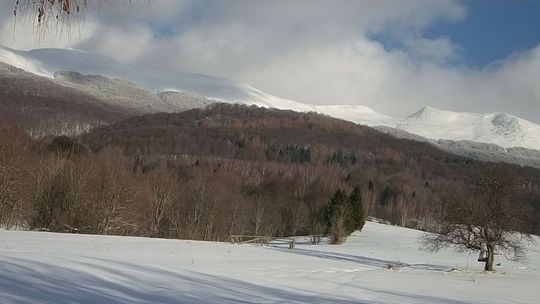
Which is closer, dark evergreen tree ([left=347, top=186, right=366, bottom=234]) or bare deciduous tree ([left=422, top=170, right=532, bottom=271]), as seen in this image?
bare deciduous tree ([left=422, top=170, right=532, bottom=271])

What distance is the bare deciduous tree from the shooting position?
36.9m

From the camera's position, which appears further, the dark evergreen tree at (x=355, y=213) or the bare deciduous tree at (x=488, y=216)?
the dark evergreen tree at (x=355, y=213)

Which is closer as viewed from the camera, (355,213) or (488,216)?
(488,216)

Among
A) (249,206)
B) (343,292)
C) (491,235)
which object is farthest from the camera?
(249,206)

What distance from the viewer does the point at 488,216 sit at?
121 feet

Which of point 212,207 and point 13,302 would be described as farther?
point 212,207

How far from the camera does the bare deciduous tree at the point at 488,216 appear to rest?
36875 mm

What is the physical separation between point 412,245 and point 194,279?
206 ft

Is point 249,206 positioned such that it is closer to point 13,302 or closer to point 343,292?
point 343,292

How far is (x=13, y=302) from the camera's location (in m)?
9.28

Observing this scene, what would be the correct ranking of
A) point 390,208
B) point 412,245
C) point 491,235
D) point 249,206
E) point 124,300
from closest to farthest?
point 124,300 → point 491,235 → point 412,245 → point 249,206 → point 390,208

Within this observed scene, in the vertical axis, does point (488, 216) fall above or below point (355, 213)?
above

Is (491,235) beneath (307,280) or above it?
above

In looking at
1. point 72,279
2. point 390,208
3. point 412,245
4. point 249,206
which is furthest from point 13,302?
point 390,208
